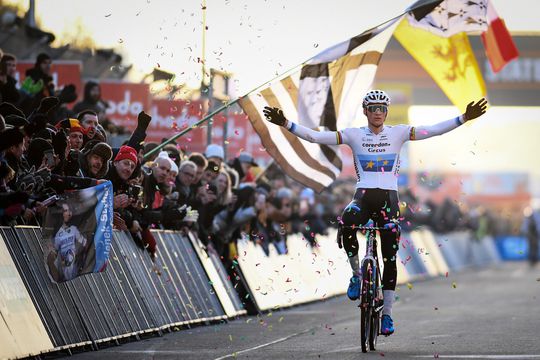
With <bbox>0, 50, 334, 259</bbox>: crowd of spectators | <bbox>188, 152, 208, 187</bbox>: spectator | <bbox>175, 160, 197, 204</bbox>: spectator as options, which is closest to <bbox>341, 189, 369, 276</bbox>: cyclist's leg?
<bbox>0, 50, 334, 259</bbox>: crowd of spectators

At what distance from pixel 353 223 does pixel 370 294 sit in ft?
2.48

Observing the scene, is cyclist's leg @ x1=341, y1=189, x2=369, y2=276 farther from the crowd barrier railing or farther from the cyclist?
the crowd barrier railing

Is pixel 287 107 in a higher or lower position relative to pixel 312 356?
higher

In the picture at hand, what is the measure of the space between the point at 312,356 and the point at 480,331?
3.65m

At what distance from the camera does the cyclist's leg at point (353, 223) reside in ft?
44.1

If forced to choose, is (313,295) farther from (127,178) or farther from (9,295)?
(9,295)

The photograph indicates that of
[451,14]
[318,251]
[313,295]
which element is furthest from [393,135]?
[318,251]

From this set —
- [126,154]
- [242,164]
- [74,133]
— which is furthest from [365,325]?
[242,164]

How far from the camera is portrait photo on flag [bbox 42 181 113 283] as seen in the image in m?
12.7

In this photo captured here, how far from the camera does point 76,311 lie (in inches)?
517

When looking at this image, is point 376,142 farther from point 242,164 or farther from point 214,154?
point 242,164

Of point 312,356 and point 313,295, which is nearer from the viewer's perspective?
point 312,356

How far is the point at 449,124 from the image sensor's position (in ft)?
44.9

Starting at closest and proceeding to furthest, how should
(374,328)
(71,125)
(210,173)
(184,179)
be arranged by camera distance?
(374,328), (71,125), (184,179), (210,173)
